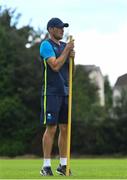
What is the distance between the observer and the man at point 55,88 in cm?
887

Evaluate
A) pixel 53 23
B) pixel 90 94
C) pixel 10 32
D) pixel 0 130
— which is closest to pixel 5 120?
pixel 0 130

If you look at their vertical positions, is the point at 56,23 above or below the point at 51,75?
above

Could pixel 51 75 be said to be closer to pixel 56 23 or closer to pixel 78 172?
pixel 56 23

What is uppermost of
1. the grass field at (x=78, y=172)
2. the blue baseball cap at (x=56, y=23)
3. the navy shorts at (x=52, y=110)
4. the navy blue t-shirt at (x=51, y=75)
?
the blue baseball cap at (x=56, y=23)

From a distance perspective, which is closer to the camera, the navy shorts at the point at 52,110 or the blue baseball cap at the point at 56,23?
the navy shorts at the point at 52,110

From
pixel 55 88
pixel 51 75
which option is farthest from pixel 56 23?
pixel 55 88

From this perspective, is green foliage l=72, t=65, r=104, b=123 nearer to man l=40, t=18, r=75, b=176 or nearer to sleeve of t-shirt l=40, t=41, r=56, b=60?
man l=40, t=18, r=75, b=176

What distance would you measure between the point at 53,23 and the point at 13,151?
35005 millimetres

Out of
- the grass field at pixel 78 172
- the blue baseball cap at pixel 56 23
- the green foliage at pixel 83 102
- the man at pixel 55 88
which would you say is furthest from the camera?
the green foliage at pixel 83 102

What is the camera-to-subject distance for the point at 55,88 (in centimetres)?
899

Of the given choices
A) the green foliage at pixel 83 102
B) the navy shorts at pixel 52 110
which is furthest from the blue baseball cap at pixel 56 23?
the green foliage at pixel 83 102

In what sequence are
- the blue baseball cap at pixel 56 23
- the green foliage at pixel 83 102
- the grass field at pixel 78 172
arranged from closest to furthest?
the grass field at pixel 78 172 → the blue baseball cap at pixel 56 23 → the green foliage at pixel 83 102

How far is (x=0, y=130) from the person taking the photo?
44.3m

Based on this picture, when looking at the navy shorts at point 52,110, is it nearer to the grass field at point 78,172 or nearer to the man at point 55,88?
the man at point 55,88
